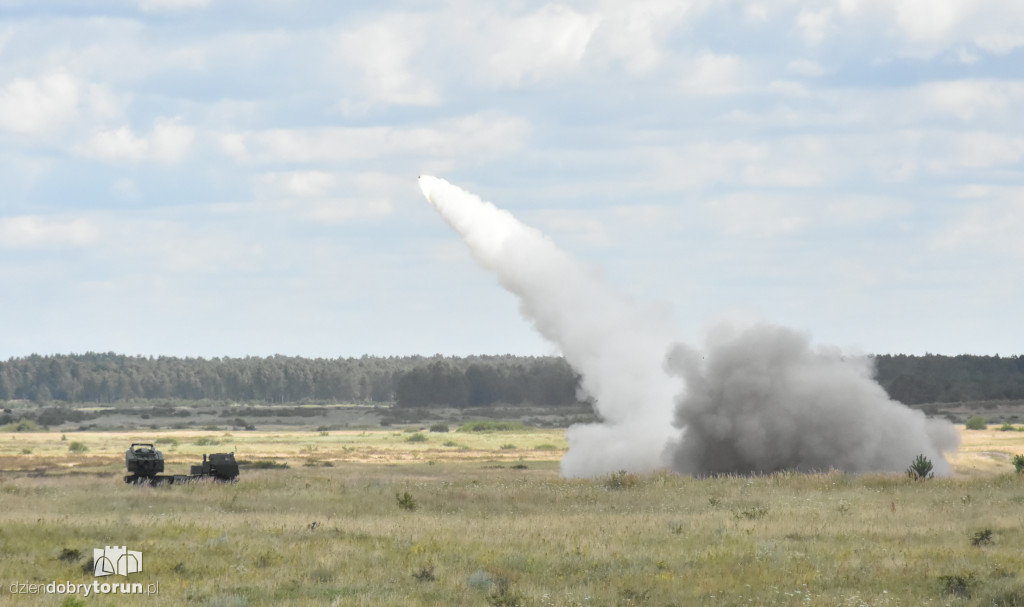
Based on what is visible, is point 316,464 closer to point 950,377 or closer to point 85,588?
point 85,588

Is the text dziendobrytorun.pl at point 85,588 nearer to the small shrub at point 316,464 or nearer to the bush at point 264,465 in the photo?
the bush at point 264,465

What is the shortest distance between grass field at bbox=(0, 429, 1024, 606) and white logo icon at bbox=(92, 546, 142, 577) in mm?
334

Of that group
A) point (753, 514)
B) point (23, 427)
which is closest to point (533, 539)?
point (753, 514)

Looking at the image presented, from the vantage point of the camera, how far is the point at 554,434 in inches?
4409

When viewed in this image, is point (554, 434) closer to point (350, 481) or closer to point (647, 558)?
point (350, 481)

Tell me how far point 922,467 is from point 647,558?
77.9 feet

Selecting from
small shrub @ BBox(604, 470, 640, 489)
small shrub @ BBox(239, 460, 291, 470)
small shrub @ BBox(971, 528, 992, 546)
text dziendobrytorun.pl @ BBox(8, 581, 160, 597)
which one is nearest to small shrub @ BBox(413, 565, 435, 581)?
text dziendobrytorun.pl @ BBox(8, 581, 160, 597)

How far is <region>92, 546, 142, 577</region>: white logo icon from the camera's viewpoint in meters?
25.7

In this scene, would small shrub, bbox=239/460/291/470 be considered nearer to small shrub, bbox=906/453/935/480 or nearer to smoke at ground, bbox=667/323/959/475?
smoke at ground, bbox=667/323/959/475

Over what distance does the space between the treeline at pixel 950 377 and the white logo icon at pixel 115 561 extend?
12579 cm

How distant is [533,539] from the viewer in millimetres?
30766

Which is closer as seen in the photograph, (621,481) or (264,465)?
(621,481)

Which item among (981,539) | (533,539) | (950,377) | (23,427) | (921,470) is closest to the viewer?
(981,539)

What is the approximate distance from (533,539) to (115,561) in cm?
996
